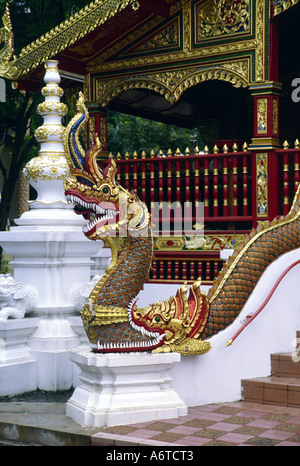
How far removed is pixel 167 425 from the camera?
17.7ft

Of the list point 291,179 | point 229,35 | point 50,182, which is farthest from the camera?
point 291,179

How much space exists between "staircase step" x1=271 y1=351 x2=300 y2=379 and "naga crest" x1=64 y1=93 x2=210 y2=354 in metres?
0.90

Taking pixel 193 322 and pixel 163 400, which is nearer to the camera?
pixel 163 400

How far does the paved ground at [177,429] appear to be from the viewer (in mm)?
4984

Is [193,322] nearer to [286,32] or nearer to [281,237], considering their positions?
[281,237]

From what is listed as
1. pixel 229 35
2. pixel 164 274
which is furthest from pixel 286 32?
pixel 164 274

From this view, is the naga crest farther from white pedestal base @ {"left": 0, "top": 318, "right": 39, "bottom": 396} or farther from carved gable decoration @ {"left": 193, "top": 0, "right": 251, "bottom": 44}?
carved gable decoration @ {"left": 193, "top": 0, "right": 251, "bottom": 44}

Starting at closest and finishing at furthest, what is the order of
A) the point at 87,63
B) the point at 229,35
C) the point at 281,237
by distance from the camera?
the point at 281,237, the point at 229,35, the point at 87,63

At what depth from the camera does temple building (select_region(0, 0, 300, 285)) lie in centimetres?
841

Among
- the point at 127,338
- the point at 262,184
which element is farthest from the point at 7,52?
the point at 127,338

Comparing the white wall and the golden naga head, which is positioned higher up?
the golden naga head

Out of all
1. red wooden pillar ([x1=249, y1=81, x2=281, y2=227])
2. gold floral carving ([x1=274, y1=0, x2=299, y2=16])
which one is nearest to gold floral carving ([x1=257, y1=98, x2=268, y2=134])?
red wooden pillar ([x1=249, y1=81, x2=281, y2=227])

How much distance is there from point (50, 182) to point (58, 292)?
123cm

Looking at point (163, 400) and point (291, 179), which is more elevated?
point (291, 179)
